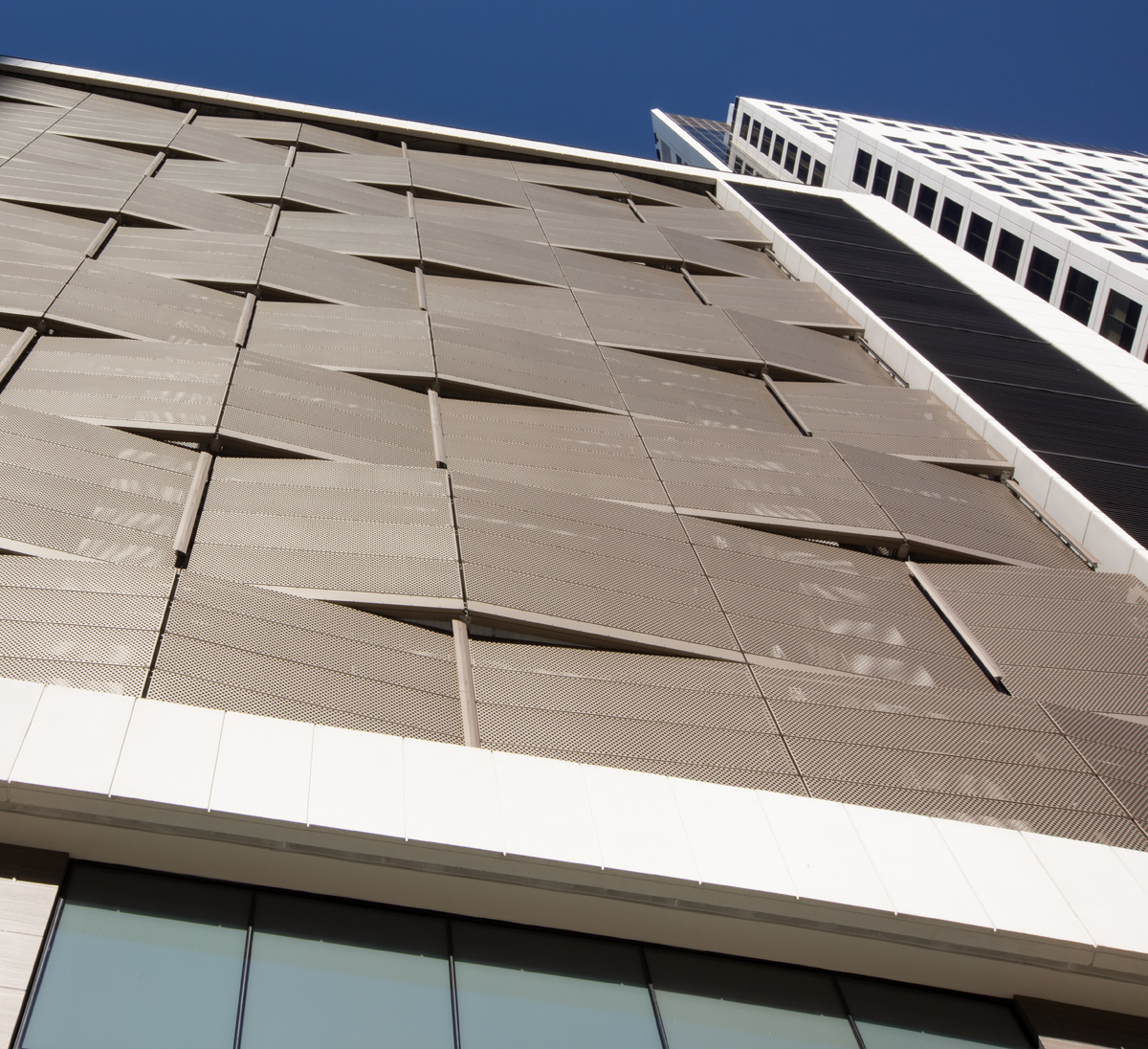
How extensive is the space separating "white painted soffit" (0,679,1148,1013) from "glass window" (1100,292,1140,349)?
38749 mm

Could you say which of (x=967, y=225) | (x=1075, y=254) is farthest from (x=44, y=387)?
(x=967, y=225)

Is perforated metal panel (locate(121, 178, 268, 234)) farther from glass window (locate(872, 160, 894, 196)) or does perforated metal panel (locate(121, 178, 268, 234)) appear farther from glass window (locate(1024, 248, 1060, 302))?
glass window (locate(872, 160, 894, 196))

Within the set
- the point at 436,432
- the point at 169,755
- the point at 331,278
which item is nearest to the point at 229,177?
the point at 331,278

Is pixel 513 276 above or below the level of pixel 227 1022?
above

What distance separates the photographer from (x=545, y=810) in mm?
8922

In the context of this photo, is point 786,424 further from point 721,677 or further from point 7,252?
point 7,252

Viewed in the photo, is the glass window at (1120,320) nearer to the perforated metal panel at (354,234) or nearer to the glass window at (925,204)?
the glass window at (925,204)

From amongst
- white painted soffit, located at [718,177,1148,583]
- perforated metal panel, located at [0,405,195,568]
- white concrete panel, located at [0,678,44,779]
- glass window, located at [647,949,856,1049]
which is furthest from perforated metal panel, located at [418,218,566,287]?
glass window, located at [647,949,856,1049]

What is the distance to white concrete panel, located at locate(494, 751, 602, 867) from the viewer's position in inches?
339

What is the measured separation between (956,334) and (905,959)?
19.8 meters

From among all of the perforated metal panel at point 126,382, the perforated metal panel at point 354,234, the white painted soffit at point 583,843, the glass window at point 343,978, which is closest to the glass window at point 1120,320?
the perforated metal panel at point 354,234

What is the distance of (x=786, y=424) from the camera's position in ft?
69.4

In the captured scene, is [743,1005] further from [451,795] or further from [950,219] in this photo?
[950,219]

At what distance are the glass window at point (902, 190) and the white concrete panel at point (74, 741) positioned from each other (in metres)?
61.4
